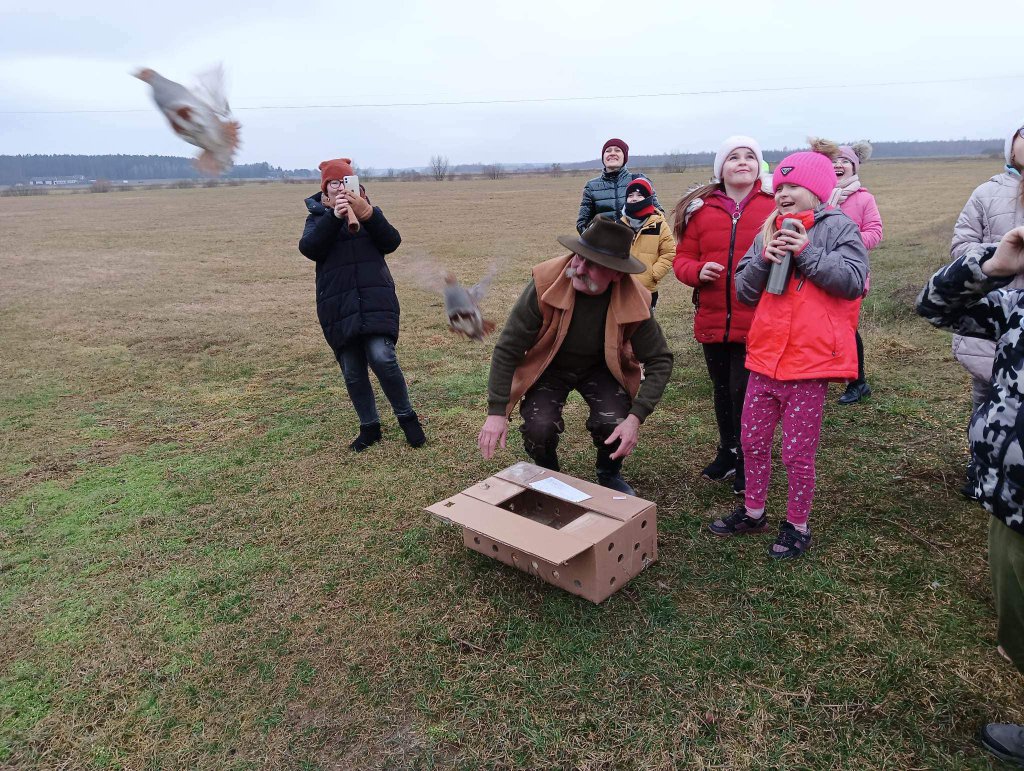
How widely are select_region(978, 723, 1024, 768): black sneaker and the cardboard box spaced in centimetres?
141

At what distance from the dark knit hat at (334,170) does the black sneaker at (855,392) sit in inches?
158

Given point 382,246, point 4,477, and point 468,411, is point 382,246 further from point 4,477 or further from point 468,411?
point 4,477

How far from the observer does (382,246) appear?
4730mm

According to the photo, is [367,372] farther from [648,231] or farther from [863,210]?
[863,210]

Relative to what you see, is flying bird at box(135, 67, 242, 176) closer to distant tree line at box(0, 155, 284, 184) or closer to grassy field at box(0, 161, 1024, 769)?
distant tree line at box(0, 155, 284, 184)

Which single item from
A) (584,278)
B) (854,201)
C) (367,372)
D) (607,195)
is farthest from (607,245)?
(854,201)

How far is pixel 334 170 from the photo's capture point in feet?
14.6

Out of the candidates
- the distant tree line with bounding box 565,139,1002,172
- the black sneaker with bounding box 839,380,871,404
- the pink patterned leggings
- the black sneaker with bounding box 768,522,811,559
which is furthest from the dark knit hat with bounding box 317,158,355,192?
the distant tree line with bounding box 565,139,1002,172

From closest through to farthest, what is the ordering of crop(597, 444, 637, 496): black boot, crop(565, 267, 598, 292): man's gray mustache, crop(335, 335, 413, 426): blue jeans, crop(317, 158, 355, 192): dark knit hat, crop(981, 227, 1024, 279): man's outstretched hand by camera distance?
crop(981, 227, 1024, 279): man's outstretched hand → crop(565, 267, 598, 292): man's gray mustache → crop(597, 444, 637, 496): black boot → crop(317, 158, 355, 192): dark knit hat → crop(335, 335, 413, 426): blue jeans

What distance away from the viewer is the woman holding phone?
4.44m

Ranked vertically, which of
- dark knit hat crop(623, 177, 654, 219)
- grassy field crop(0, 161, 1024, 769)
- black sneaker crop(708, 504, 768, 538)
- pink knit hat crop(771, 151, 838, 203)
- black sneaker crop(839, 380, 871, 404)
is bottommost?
grassy field crop(0, 161, 1024, 769)

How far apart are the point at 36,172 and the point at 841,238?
15.3 ft

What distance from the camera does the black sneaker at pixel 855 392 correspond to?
5.24 metres

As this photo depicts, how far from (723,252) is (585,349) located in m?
0.94
